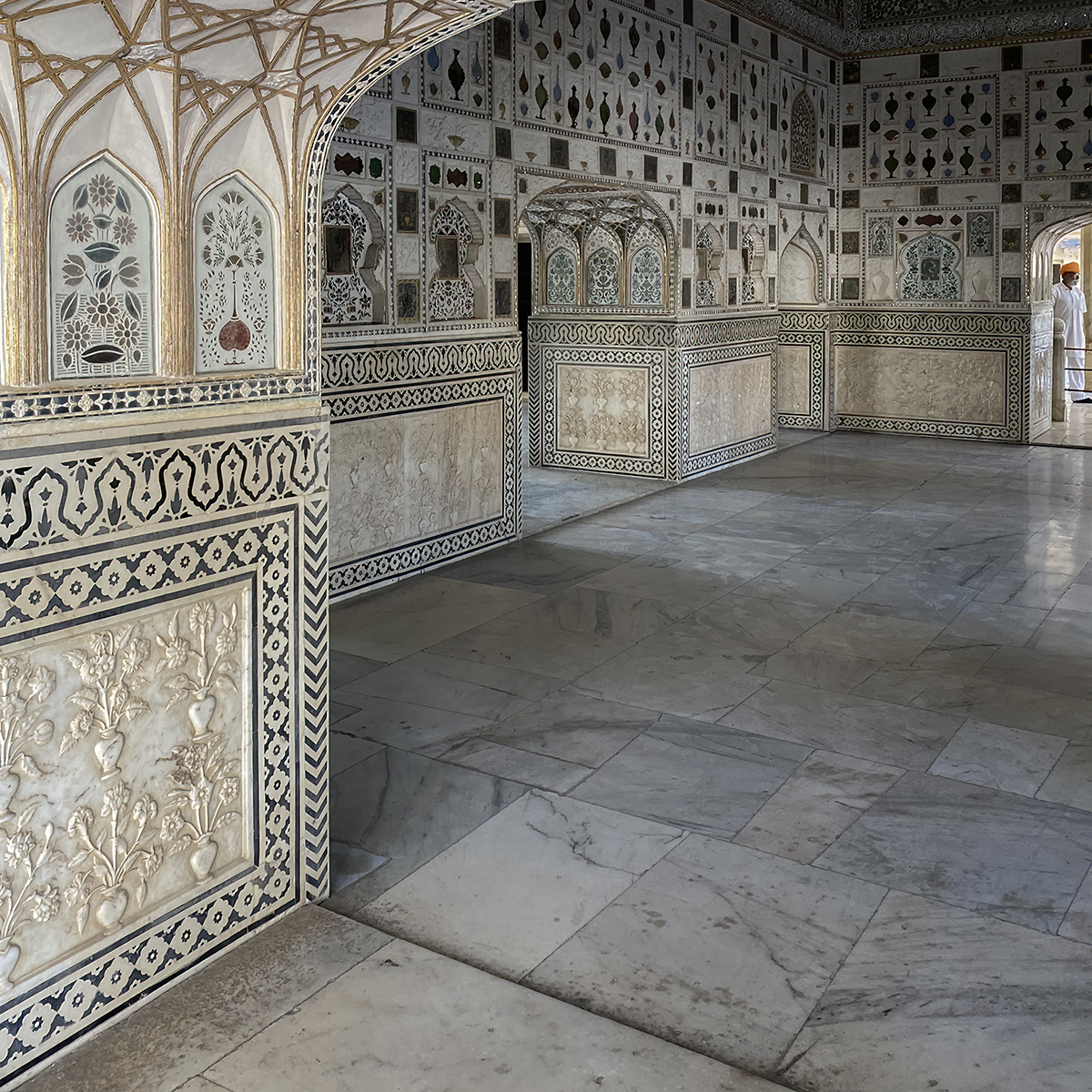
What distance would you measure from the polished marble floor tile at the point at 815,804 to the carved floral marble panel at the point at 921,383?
781cm

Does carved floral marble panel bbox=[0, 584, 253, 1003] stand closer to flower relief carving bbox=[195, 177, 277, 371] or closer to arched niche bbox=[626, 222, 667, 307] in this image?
flower relief carving bbox=[195, 177, 277, 371]

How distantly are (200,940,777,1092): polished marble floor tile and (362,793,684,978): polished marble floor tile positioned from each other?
159 millimetres

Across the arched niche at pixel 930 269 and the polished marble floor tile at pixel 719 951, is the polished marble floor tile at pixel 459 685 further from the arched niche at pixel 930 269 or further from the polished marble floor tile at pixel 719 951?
the arched niche at pixel 930 269

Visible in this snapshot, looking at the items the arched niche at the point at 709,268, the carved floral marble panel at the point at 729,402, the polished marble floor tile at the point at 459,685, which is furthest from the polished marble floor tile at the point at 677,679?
the arched niche at the point at 709,268

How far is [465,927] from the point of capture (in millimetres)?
2631

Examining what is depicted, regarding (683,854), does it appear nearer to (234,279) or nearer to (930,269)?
(234,279)

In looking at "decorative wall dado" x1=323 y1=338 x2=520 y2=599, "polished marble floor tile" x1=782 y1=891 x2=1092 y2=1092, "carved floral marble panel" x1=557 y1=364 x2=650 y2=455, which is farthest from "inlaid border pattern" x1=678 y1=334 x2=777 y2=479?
"polished marble floor tile" x1=782 y1=891 x2=1092 y2=1092

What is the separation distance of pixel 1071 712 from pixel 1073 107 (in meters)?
7.64

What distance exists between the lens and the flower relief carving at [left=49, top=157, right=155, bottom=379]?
6.93 ft

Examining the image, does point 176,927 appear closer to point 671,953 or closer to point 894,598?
point 671,953

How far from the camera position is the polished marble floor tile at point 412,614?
15.5 feet

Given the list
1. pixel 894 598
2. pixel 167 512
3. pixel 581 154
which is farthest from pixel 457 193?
pixel 167 512

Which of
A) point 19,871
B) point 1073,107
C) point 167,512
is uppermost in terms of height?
point 1073,107

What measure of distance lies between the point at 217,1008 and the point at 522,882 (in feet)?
2.56
